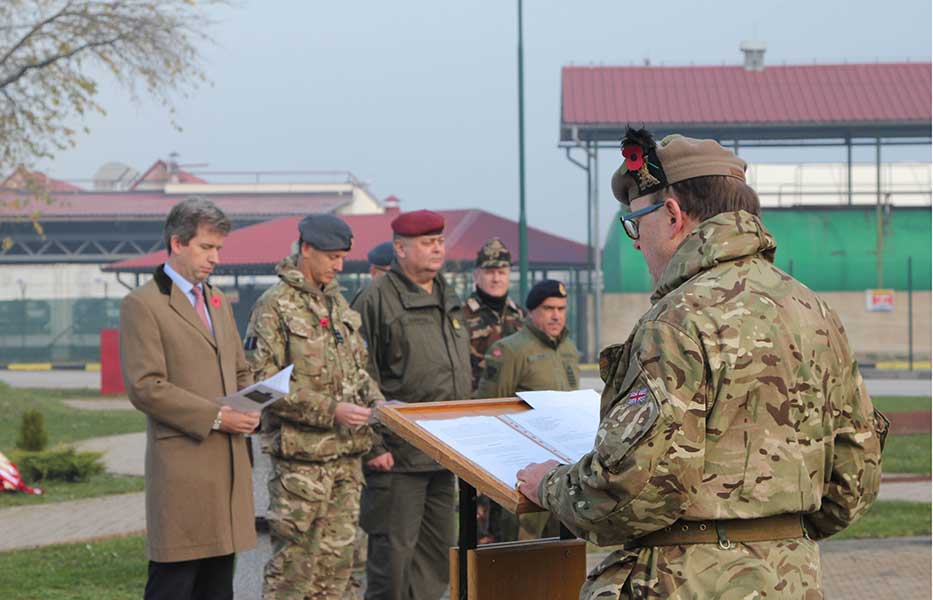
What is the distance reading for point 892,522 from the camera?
A: 9.67 meters

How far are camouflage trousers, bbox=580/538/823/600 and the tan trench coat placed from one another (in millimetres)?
2433

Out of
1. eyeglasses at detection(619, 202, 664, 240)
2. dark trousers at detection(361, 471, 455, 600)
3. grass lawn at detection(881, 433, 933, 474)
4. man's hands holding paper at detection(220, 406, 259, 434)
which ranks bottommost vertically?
grass lawn at detection(881, 433, 933, 474)

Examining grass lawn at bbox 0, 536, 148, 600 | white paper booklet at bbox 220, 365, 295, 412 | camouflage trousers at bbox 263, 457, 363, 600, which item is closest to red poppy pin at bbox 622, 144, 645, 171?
white paper booklet at bbox 220, 365, 295, 412

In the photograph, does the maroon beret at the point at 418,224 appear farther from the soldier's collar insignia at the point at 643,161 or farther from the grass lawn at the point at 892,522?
the grass lawn at the point at 892,522

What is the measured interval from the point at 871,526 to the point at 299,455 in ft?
18.6

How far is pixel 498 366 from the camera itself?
6.81m

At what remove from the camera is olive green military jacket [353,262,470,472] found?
239 inches

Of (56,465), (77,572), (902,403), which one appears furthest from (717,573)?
(902,403)

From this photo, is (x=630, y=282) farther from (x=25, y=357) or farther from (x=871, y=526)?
(x=871, y=526)

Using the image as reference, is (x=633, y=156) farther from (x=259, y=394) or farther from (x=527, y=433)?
(x=259, y=394)

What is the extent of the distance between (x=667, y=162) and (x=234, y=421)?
2.58 m

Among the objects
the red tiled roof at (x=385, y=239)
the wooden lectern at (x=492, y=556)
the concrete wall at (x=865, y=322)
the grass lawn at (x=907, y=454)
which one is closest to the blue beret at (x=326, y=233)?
the wooden lectern at (x=492, y=556)

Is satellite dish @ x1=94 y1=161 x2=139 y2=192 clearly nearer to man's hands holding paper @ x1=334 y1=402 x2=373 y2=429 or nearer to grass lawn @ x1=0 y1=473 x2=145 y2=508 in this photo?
grass lawn @ x1=0 y1=473 x2=145 y2=508

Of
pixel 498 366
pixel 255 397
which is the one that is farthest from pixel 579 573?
pixel 498 366
